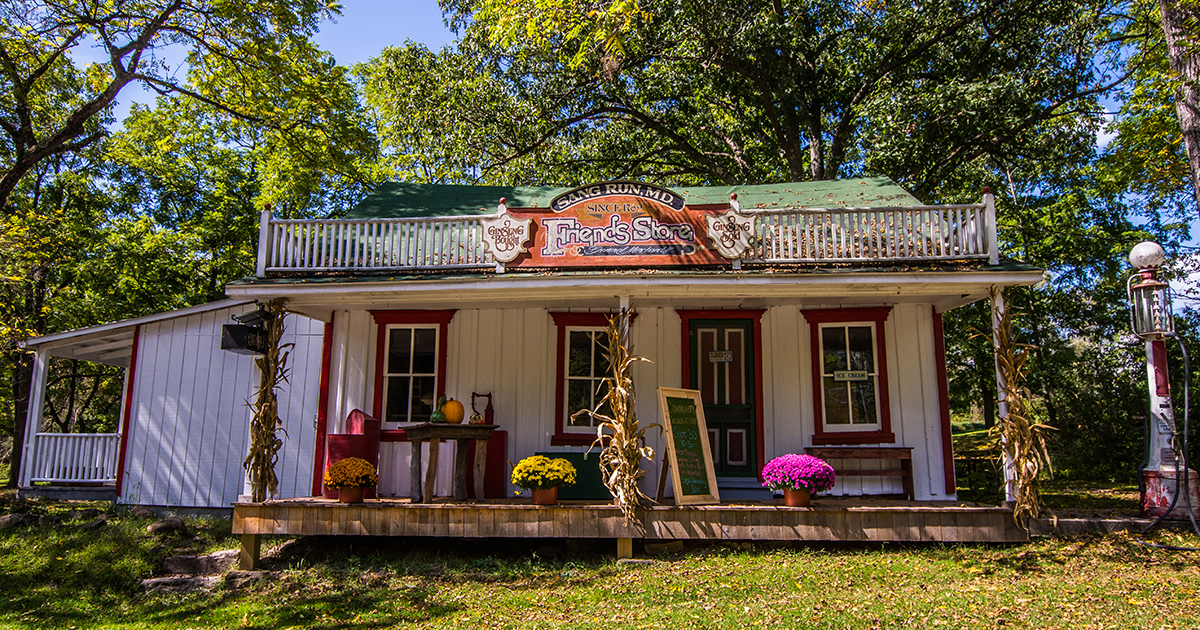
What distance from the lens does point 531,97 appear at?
1777 cm

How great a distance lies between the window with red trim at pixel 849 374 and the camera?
968 cm

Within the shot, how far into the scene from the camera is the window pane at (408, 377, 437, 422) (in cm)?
1018

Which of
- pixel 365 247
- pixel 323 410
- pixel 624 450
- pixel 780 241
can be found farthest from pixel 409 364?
pixel 780 241

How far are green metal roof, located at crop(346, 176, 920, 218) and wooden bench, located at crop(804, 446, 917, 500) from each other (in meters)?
3.64

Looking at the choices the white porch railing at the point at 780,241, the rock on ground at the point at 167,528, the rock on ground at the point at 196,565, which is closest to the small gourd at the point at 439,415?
the white porch railing at the point at 780,241

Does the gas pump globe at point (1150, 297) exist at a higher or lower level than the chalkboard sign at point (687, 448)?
higher

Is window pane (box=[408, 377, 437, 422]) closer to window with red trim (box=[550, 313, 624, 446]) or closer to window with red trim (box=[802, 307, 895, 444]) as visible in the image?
window with red trim (box=[550, 313, 624, 446])

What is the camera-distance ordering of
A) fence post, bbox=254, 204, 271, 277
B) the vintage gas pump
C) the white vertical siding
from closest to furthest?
the vintage gas pump → fence post, bbox=254, 204, 271, 277 → the white vertical siding

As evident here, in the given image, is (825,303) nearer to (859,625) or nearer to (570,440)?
(570,440)

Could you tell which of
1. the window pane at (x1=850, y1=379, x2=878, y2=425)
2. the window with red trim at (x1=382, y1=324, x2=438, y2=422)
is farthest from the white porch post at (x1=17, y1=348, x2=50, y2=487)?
the window pane at (x1=850, y1=379, x2=878, y2=425)

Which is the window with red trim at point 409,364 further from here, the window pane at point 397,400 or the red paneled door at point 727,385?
the red paneled door at point 727,385

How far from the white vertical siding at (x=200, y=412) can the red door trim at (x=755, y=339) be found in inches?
220

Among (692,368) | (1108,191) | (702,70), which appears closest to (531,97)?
(702,70)

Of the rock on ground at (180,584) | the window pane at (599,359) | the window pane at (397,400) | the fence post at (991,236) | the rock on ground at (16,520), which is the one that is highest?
the fence post at (991,236)
